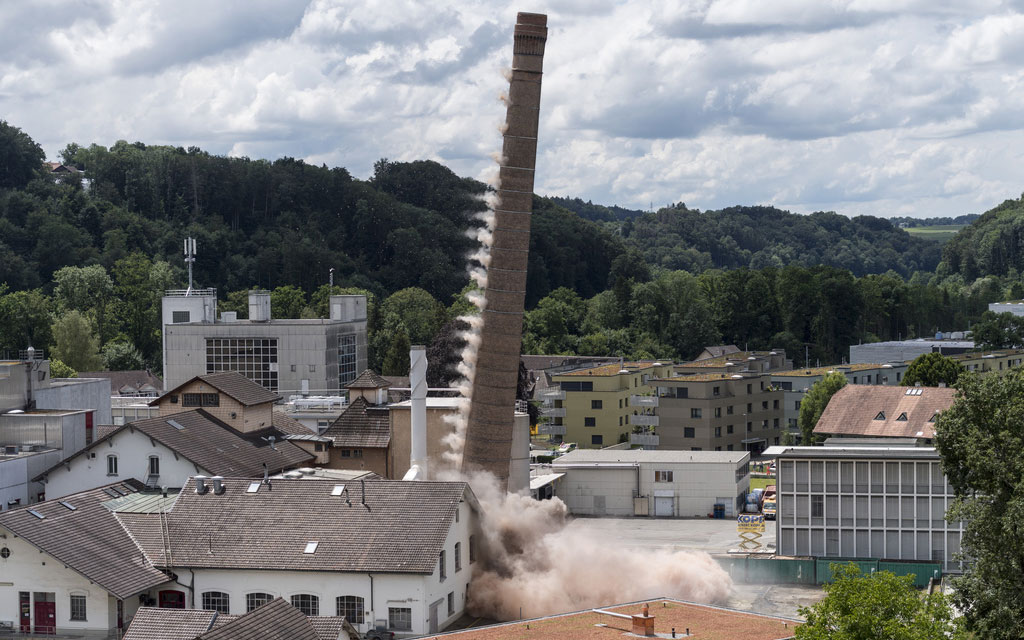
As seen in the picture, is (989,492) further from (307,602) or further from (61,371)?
(61,371)

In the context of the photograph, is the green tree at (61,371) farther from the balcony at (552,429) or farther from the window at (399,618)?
the window at (399,618)

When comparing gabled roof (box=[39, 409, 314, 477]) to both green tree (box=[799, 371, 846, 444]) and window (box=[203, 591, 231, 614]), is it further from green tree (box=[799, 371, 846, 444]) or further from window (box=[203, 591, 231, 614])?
green tree (box=[799, 371, 846, 444])

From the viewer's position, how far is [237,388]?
73312 mm

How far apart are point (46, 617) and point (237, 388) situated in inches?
1008

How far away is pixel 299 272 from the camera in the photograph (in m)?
186

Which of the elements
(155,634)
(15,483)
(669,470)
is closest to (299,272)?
(669,470)

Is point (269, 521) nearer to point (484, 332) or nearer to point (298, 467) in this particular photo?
point (484, 332)

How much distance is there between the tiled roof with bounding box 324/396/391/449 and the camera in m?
72.3

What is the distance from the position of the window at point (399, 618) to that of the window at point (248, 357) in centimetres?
5942

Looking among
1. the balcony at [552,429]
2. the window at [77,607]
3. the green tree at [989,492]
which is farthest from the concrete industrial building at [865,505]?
the balcony at [552,429]

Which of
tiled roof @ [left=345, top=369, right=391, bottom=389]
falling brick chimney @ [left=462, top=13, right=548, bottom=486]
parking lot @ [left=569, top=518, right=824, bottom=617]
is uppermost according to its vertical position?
falling brick chimney @ [left=462, top=13, right=548, bottom=486]

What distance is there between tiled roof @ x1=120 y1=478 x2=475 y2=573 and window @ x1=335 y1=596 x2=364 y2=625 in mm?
1248

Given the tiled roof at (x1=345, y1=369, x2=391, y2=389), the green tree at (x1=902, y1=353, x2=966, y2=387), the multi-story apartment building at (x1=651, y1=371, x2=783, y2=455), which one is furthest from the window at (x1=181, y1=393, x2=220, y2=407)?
the green tree at (x1=902, y1=353, x2=966, y2=387)

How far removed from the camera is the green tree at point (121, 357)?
14388 centimetres
